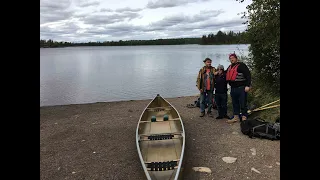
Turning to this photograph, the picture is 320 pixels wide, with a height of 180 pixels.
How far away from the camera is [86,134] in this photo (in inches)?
296

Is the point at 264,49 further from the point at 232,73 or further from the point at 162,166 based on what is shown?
the point at 162,166

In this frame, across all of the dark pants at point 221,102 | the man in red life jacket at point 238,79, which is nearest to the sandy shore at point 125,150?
the dark pants at point 221,102

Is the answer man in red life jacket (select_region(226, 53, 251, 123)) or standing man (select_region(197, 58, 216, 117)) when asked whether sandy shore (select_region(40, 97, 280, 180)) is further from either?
standing man (select_region(197, 58, 216, 117))

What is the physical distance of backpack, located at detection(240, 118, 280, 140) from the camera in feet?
20.3

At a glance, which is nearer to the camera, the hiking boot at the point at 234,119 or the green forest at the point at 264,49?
the hiking boot at the point at 234,119

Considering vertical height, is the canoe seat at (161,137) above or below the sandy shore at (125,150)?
above

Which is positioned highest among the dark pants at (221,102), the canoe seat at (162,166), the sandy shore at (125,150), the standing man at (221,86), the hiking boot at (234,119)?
the standing man at (221,86)

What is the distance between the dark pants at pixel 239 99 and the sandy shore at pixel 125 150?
1.54 feet

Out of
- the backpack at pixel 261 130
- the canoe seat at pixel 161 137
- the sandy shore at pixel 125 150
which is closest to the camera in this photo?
the sandy shore at pixel 125 150

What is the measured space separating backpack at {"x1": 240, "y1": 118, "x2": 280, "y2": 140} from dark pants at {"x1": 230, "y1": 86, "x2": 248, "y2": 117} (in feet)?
2.25

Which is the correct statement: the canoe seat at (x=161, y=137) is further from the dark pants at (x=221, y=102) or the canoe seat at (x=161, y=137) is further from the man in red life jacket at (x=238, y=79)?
the dark pants at (x=221, y=102)

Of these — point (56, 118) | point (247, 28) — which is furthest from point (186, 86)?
point (56, 118)

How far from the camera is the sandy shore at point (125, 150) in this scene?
4.91 meters
